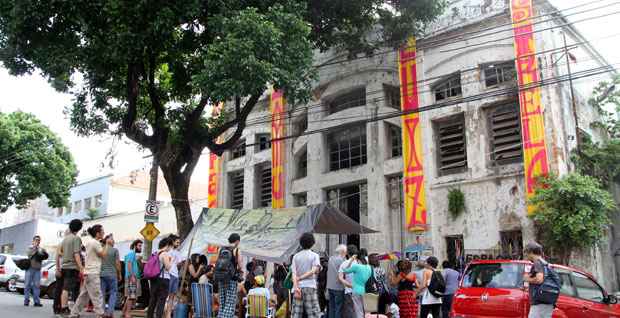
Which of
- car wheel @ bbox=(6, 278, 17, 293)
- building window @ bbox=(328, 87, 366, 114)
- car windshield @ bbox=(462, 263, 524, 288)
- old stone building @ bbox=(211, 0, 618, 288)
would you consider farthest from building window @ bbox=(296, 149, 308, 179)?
car windshield @ bbox=(462, 263, 524, 288)

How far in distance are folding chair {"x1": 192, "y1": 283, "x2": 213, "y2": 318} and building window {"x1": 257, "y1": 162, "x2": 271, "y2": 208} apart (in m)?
11.8

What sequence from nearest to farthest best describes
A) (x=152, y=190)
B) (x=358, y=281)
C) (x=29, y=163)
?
(x=358, y=281), (x=152, y=190), (x=29, y=163)

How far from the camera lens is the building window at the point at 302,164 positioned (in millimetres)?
20531

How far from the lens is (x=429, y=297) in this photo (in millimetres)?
10203

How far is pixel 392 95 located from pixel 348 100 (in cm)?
180

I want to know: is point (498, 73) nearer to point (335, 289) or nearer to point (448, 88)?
point (448, 88)

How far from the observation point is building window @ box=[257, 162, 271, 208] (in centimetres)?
2178

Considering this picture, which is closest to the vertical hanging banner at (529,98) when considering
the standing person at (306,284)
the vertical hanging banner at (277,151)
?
the standing person at (306,284)

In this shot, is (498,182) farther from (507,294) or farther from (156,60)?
(156,60)

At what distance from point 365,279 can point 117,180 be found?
30488 millimetres

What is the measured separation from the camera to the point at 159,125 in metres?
14.9

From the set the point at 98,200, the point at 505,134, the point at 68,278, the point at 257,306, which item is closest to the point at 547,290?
the point at 257,306

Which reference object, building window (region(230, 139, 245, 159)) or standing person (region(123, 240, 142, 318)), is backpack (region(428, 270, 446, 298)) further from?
building window (region(230, 139, 245, 159))

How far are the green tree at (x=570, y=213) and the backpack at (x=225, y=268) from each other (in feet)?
26.6
